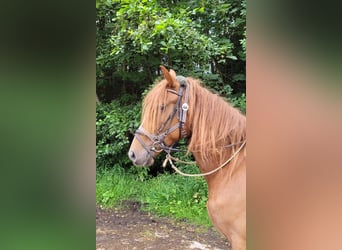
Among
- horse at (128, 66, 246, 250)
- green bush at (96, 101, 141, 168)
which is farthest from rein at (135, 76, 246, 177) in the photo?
green bush at (96, 101, 141, 168)

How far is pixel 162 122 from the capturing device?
2.06m

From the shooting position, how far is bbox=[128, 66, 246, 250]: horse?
180 centimetres

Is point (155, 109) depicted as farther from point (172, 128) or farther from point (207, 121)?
point (207, 121)

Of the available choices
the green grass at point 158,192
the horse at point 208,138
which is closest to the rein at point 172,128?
the horse at point 208,138

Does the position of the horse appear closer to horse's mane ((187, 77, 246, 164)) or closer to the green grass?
horse's mane ((187, 77, 246, 164))

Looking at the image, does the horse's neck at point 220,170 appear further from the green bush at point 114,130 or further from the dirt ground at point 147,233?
the green bush at point 114,130

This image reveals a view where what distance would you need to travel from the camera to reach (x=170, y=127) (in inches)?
80.4

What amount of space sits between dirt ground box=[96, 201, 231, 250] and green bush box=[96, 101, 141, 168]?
2.76ft

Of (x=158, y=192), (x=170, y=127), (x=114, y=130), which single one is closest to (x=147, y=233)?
(x=158, y=192)

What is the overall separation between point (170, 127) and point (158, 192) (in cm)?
210
